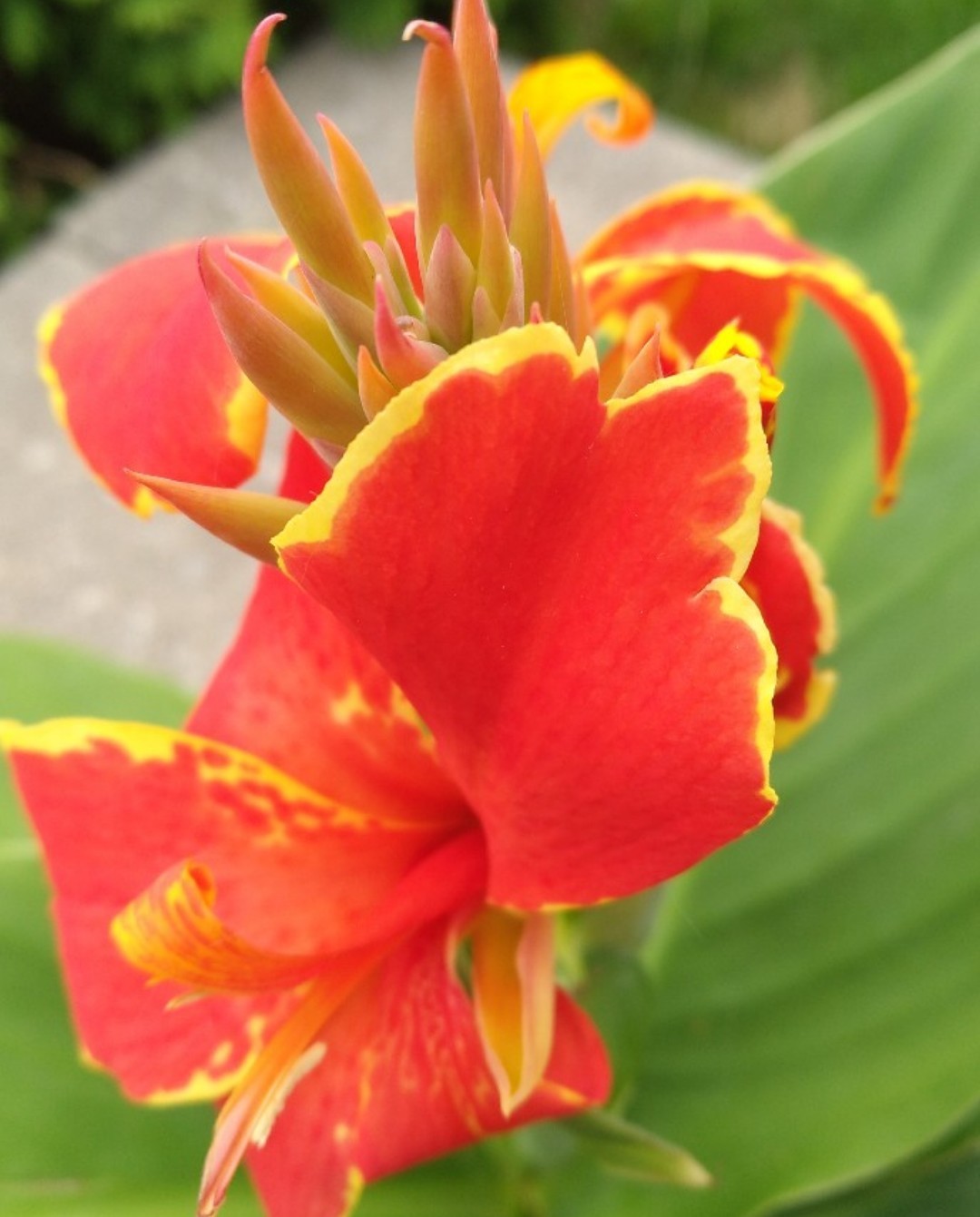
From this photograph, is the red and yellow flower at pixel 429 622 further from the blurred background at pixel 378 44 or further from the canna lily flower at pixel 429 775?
the blurred background at pixel 378 44

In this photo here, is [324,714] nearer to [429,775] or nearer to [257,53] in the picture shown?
[429,775]

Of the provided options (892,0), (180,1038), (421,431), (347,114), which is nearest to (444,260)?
(421,431)

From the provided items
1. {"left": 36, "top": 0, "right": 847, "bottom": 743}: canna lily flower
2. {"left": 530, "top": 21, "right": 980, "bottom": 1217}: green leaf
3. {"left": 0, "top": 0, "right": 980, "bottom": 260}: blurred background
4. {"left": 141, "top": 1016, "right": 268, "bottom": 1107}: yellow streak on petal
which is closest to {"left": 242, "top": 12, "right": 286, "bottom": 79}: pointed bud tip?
{"left": 36, "top": 0, "right": 847, "bottom": 743}: canna lily flower

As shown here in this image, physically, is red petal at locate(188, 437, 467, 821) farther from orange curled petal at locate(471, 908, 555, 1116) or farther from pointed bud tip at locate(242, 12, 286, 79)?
pointed bud tip at locate(242, 12, 286, 79)

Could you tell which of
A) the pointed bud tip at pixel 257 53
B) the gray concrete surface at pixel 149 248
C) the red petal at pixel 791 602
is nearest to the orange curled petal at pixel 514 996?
the red petal at pixel 791 602

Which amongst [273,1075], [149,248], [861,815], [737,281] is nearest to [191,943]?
[273,1075]

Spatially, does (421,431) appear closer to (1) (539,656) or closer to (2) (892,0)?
(1) (539,656)
